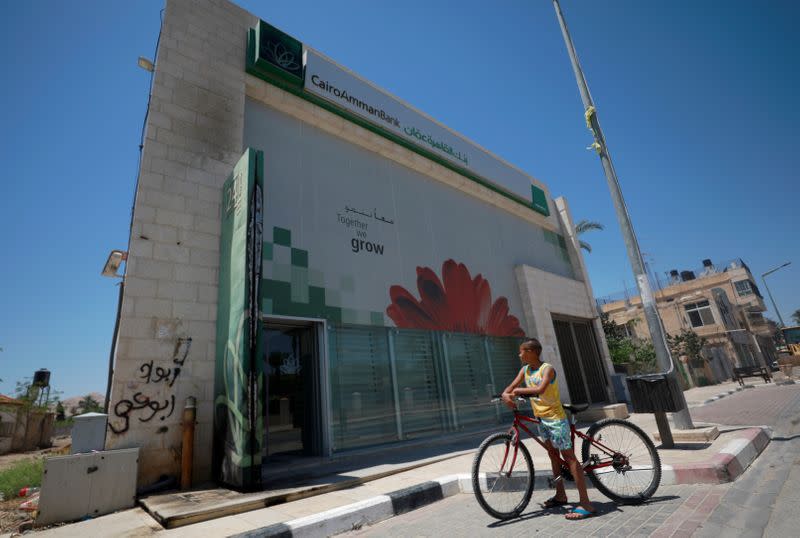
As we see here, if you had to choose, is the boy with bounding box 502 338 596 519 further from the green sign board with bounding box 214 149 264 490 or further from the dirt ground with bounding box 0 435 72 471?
the dirt ground with bounding box 0 435 72 471

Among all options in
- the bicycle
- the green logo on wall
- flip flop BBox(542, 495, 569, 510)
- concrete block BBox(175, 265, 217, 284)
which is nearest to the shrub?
concrete block BBox(175, 265, 217, 284)

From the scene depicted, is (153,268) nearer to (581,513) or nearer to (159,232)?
(159,232)

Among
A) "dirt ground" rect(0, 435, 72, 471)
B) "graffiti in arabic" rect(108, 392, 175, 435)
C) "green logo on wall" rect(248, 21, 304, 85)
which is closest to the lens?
"graffiti in arabic" rect(108, 392, 175, 435)

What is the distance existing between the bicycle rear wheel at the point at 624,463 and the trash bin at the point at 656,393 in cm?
204

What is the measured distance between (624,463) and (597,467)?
258 millimetres

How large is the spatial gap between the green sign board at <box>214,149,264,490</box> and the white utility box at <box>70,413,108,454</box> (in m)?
1.38

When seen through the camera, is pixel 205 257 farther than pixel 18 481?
Yes

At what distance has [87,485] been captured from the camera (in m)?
4.39

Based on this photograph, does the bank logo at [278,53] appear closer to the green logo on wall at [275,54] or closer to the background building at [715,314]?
the green logo on wall at [275,54]

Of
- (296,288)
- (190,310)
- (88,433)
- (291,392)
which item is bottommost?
(88,433)

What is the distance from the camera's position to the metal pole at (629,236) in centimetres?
620

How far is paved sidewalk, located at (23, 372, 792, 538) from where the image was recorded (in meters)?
3.51

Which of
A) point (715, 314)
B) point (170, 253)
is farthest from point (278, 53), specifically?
point (715, 314)

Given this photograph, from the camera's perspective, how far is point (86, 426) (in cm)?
482
